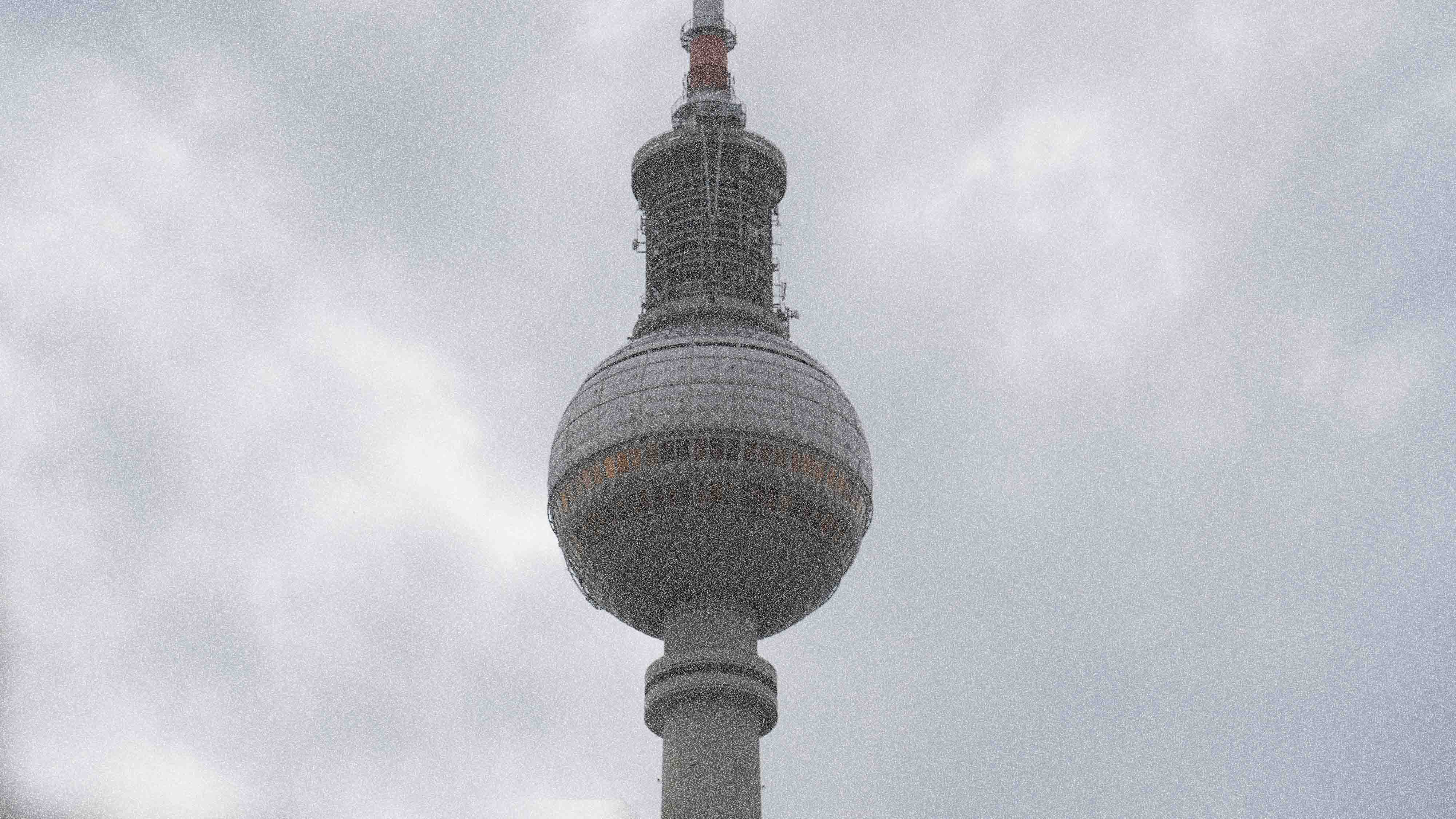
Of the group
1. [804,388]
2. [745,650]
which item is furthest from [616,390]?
[745,650]

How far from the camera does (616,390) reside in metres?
110

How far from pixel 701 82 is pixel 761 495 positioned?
4241cm

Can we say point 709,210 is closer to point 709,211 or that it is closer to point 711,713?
point 709,211

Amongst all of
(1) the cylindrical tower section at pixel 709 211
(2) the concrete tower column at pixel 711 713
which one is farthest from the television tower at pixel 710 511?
(1) the cylindrical tower section at pixel 709 211

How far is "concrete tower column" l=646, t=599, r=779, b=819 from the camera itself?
10056cm

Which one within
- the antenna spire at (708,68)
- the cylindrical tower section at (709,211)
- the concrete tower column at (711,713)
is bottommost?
the concrete tower column at (711,713)

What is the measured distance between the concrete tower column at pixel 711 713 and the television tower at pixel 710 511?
10cm

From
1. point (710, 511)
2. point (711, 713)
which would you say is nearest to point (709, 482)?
point (710, 511)

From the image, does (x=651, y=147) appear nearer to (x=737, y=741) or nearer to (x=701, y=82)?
(x=701, y=82)

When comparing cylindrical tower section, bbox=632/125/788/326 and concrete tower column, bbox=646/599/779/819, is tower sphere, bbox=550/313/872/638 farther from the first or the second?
cylindrical tower section, bbox=632/125/788/326

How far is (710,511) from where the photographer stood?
104 m

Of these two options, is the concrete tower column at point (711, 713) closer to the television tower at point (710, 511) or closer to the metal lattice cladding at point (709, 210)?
the television tower at point (710, 511)

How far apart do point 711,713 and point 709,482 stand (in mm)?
14477

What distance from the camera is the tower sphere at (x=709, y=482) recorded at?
104875mm
